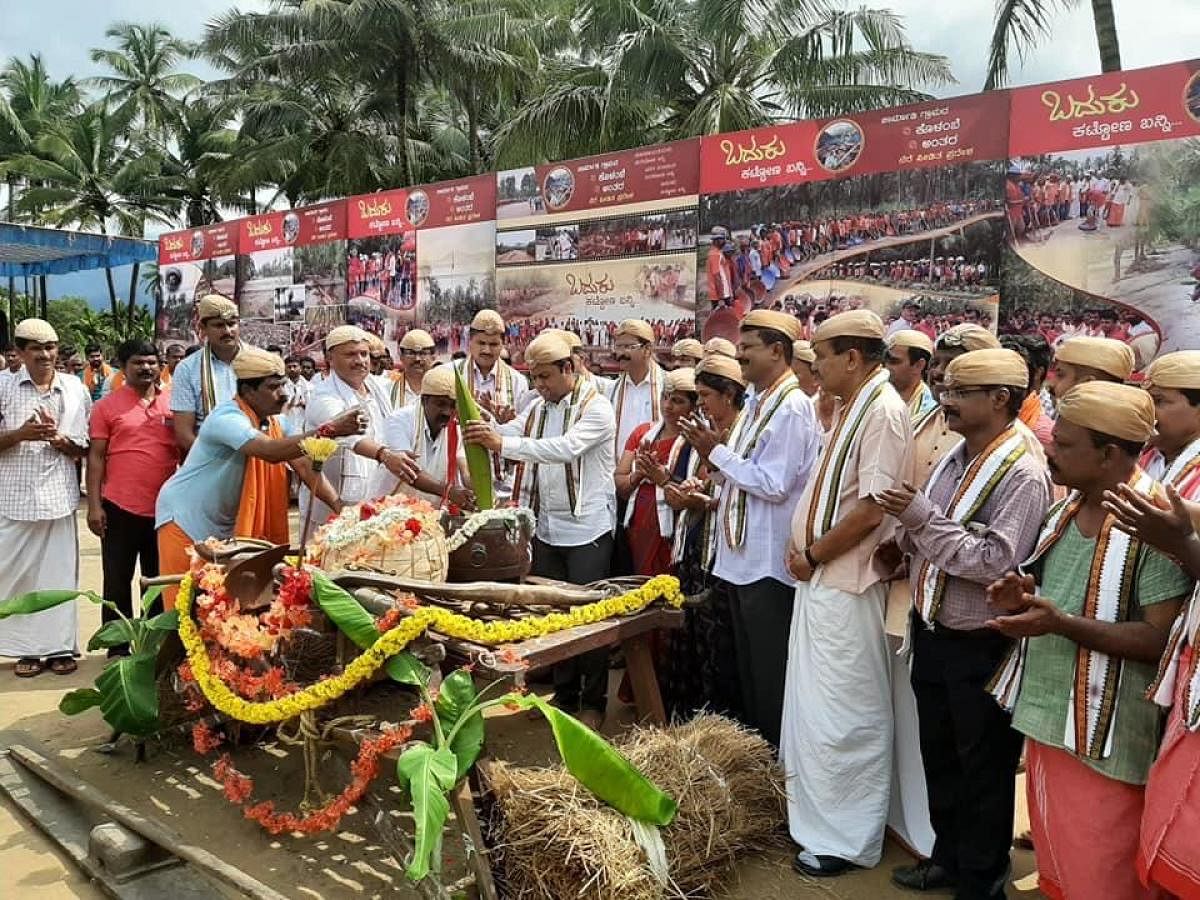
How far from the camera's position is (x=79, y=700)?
402cm

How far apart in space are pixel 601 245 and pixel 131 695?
735cm

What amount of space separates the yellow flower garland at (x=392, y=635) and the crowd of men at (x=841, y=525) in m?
0.47

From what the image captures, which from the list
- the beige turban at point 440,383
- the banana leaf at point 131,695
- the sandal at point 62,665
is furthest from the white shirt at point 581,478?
the sandal at point 62,665

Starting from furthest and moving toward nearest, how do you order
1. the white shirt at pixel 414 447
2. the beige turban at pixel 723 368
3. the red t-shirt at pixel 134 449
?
the red t-shirt at pixel 134 449 → the white shirt at pixel 414 447 → the beige turban at pixel 723 368

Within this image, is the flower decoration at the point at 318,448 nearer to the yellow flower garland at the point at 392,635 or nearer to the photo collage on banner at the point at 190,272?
the yellow flower garland at the point at 392,635

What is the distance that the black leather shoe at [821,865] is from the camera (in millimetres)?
3188

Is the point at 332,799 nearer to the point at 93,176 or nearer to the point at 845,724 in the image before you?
the point at 845,724

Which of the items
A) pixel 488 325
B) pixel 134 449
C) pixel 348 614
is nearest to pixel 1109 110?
A: pixel 488 325

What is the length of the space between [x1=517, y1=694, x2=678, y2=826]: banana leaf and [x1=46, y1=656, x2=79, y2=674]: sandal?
395cm

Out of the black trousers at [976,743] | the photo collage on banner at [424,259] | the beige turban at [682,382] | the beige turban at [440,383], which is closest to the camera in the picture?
the black trousers at [976,743]

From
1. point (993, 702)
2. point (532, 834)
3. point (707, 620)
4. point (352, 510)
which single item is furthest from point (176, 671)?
point (993, 702)

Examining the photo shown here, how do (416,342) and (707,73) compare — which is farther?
(707,73)

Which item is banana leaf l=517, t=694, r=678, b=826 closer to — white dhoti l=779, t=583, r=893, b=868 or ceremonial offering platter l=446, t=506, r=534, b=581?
white dhoti l=779, t=583, r=893, b=868

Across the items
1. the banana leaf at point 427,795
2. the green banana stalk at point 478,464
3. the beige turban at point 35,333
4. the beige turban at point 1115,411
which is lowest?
the banana leaf at point 427,795
